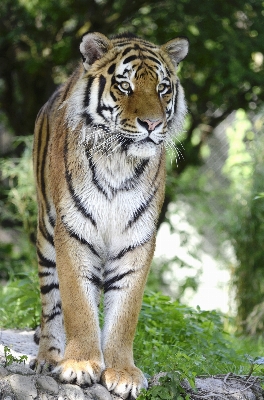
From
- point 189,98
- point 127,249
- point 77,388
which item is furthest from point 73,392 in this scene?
point 189,98

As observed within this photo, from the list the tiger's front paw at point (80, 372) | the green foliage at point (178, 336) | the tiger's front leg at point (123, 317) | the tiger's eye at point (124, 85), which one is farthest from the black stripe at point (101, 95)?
the green foliage at point (178, 336)

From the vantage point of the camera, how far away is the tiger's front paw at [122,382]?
3674 mm

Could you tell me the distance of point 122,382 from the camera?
3.69 meters

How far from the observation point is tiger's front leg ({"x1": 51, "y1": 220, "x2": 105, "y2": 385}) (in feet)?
12.1

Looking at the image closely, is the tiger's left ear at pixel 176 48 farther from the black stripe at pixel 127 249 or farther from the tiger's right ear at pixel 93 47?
the black stripe at pixel 127 249

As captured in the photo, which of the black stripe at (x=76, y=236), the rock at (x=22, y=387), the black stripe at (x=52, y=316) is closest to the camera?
the rock at (x=22, y=387)

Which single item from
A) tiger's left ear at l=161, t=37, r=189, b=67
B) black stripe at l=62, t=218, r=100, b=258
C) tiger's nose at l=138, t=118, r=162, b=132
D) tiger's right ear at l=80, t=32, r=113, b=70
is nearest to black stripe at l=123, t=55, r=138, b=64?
tiger's right ear at l=80, t=32, r=113, b=70

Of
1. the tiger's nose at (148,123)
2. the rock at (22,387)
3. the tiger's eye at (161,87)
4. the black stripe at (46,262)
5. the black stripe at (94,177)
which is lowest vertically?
the rock at (22,387)

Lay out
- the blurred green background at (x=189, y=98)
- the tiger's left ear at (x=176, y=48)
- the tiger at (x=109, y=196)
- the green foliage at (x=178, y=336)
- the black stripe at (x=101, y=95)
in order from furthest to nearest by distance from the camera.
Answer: the blurred green background at (x=189, y=98), the green foliage at (x=178, y=336), the tiger's left ear at (x=176, y=48), the black stripe at (x=101, y=95), the tiger at (x=109, y=196)

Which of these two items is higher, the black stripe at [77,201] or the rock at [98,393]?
the black stripe at [77,201]

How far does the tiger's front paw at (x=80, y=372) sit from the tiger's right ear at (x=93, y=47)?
5.06 ft

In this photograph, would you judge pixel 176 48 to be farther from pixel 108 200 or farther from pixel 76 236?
pixel 76 236

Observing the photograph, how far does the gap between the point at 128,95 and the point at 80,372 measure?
138 cm

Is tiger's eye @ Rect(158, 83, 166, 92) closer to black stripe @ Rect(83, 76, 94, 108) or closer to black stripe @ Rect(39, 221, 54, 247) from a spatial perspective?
black stripe @ Rect(83, 76, 94, 108)
